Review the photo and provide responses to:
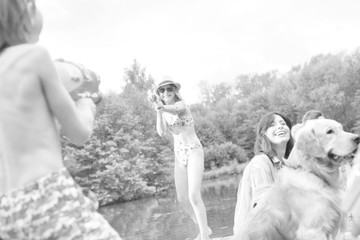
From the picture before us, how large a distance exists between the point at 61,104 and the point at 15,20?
0.33m

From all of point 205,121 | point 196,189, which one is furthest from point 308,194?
point 205,121

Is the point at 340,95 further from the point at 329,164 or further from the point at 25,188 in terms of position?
the point at 25,188

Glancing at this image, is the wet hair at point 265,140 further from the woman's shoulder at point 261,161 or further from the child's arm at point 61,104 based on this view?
the child's arm at point 61,104

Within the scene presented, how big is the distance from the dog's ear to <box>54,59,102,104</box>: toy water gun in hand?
2.82 meters

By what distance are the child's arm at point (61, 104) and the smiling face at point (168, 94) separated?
5411 mm

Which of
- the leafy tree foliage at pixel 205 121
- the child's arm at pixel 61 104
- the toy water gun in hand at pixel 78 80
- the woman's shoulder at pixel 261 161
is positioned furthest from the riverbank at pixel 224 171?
the child's arm at pixel 61 104

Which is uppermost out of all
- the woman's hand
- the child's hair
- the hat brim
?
the child's hair

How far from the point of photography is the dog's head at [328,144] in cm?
434

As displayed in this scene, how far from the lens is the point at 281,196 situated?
4.30 m

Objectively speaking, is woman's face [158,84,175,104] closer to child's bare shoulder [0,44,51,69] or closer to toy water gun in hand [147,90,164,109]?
toy water gun in hand [147,90,164,109]

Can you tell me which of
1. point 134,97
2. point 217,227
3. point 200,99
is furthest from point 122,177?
point 200,99

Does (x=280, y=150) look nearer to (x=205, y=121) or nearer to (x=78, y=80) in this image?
(x=78, y=80)

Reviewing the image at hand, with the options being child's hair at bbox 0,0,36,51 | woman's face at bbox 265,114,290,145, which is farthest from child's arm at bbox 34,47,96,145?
woman's face at bbox 265,114,290,145

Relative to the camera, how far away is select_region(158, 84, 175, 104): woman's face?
7207 millimetres
